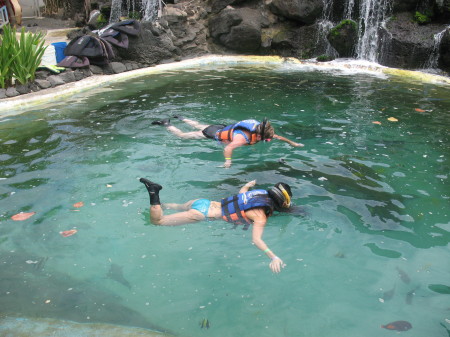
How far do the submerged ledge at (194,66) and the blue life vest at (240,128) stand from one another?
5.08 m

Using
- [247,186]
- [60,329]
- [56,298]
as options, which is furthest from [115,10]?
[60,329]

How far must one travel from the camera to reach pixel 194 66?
14922mm

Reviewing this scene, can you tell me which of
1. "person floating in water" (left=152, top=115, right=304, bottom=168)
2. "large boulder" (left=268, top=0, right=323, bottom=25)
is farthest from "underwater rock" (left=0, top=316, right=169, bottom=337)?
"large boulder" (left=268, top=0, right=323, bottom=25)

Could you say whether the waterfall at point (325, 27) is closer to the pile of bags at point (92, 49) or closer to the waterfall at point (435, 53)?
the waterfall at point (435, 53)

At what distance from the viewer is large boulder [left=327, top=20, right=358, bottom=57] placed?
48.8 ft

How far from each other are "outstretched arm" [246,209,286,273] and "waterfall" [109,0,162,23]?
44.8ft

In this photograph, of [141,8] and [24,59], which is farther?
[141,8]

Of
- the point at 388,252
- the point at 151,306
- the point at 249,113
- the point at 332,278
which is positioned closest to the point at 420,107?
the point at 249,113

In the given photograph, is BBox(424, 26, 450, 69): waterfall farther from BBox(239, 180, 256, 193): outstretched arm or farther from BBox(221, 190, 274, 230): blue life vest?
BBox(221, 190, 274, 230): blue life vest

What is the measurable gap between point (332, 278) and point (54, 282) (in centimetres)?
270

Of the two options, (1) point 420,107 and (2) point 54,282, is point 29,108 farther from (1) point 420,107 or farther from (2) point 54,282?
(1) point 420,107

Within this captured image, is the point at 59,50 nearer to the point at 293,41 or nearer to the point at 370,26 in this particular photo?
the point at 293,41

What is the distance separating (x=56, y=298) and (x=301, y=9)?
50.1 ft

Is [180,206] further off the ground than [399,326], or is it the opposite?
[180,206]
